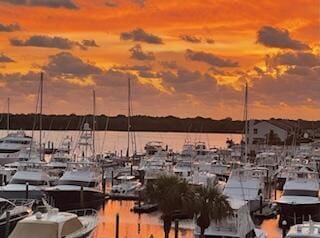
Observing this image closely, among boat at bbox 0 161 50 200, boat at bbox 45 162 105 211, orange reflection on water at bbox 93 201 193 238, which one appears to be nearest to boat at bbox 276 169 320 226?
orange reflection on water at bbox 93 201 193 238

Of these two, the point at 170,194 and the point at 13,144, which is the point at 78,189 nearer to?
the point at 170,194

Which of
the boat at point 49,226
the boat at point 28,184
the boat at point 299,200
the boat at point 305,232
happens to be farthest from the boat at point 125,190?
the boat at point 49,226

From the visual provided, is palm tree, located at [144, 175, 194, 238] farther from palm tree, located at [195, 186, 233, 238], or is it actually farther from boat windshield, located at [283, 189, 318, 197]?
boat windshield, located at [283, 189, 318, 197]

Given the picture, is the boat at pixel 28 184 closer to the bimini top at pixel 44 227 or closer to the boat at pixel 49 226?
the boat at pixel 49 226

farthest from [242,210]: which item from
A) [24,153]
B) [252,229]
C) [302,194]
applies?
[24,153]

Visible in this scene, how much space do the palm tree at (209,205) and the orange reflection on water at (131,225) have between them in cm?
1139

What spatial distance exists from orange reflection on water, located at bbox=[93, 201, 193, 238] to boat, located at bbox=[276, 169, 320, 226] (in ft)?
22.8

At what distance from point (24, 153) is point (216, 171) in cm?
2624

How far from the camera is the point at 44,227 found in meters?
29.9

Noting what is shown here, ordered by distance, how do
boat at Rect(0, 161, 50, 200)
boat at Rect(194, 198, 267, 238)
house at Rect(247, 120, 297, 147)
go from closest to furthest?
boat at Rect(194, 198, 267, 238)
boat at Rect(0, 161, 50, 200)
house at Rect(247, 120, 297, 147)

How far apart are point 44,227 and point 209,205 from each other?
332 inches

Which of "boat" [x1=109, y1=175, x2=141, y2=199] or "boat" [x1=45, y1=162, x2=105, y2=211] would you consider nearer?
"boat" [x1=45, y1=162, x2=105, y2=211]

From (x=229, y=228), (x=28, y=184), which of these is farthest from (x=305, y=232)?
(x=28, y=184)

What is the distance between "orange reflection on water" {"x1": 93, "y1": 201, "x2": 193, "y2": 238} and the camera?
155 feet
